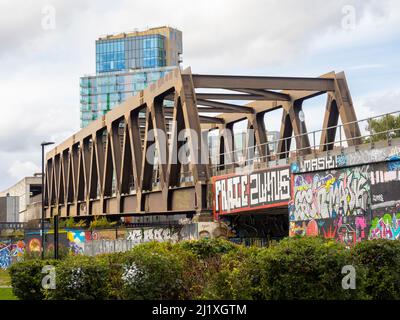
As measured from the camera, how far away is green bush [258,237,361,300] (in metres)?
16.9

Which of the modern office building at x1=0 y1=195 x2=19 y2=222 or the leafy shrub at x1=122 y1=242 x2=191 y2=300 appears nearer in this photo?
A: the leafy shrub at x1=122 y1=242 x2=191 y2=300

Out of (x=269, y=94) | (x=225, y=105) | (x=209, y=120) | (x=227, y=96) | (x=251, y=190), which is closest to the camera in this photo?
(x=251, y=190)

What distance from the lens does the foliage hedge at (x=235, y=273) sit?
55.6 ft

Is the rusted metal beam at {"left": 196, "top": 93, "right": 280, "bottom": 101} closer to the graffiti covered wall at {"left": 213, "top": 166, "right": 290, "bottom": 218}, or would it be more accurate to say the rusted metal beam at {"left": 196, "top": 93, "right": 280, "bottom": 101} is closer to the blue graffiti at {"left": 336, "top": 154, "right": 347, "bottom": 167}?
the graffiti covered wall at {"left": 213, "top": 166, "right": 290, "bottom": 218}

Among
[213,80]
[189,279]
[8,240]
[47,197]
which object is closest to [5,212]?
[47,197]

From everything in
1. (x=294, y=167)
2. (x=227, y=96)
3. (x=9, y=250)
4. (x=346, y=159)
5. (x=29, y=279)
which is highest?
(x=227, y=96)

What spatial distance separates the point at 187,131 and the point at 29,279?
21.7 m

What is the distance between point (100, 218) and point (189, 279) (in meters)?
53.0

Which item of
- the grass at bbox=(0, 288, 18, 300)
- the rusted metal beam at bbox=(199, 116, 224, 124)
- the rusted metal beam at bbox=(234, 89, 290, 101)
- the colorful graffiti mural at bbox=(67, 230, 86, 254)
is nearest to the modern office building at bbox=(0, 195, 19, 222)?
the rusted metal beam at bbox=(199, 116, 224, 124)

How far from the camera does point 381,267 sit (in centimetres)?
1828

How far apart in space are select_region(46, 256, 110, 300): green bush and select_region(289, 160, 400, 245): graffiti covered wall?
13.1 metres

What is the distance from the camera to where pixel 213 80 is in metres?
46.4

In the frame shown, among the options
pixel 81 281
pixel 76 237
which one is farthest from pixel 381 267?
pixel 76 237

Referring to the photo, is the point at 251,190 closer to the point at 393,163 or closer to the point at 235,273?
the point at 393,163
